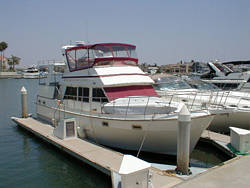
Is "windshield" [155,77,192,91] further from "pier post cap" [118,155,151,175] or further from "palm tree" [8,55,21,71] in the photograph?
"palm tree" [8,55,21,71]

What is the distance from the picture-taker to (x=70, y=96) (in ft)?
39.8

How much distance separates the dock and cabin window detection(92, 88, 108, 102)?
1.82 metres

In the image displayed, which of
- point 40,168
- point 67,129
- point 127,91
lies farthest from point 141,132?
point 40,168

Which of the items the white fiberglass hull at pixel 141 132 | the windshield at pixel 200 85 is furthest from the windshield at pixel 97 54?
the windshield at pixel 200 85

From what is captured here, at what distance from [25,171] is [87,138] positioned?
9.15 feet

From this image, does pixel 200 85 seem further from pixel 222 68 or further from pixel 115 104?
pixel 222 68

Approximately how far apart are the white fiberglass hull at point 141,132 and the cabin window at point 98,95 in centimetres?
85

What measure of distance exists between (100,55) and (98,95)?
2033mm

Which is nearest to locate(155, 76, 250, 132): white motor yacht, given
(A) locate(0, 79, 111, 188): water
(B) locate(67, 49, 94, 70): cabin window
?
(B) locate(67, 49, 94, 70): cabin window

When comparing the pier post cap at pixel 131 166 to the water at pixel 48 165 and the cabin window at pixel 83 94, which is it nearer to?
the water at pixel 48 165

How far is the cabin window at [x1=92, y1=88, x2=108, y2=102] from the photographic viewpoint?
406 inches

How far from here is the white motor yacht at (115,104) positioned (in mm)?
8461

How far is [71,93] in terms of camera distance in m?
12.1

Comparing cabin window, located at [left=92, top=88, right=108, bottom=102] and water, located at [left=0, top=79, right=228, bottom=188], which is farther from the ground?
cabin window, located at [left=92, top=88, right=108, bottom=102]
